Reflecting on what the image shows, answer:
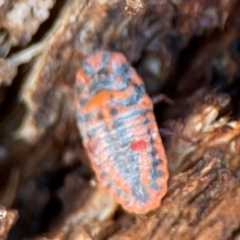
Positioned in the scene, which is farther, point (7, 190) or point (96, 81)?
point (96, 81)

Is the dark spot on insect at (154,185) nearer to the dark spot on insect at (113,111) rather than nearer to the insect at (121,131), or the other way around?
the insect at (121,131)

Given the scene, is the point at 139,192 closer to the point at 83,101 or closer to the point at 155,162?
the point at 155,162

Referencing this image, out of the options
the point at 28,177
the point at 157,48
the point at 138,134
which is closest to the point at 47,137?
the point at 28,177

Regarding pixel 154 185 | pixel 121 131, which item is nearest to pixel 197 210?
pixel 154 185

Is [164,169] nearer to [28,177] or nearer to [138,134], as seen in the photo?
[138,134]

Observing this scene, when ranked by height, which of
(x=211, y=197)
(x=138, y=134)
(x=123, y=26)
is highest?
(x=123, y=26)

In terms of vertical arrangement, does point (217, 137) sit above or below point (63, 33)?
below

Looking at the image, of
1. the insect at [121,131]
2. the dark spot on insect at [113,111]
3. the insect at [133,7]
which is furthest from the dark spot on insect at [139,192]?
the insect at [133,7]

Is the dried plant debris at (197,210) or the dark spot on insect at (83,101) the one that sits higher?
the dark spot on insect at (83,101)
